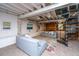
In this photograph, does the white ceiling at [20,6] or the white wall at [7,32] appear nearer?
the white ceiling at [20,6]

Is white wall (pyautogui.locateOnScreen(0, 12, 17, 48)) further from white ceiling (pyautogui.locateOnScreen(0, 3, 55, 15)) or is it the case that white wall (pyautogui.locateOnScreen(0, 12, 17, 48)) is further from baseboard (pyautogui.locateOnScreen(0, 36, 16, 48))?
white ceiling (pyautogui.locateOnScreen(0, 3, 55, 15))

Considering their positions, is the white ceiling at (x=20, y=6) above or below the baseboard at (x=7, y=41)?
above

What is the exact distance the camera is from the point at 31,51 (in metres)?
3.24

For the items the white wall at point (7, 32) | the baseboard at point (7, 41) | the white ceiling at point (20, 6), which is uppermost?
the white ceiling at point (20, 6)

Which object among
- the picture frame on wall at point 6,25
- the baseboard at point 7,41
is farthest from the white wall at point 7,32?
the picture frame on wall at point 6,25

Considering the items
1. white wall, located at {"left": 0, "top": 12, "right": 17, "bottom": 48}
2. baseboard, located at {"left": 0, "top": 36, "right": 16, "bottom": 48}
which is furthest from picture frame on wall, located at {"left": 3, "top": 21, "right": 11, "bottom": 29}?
baseboard, located at {"left": 0, "top": 36, "right": 16, "bottom": 48}

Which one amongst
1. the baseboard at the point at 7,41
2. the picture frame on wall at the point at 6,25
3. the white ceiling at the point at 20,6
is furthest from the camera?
the picture frame on wall at the point at 6,25

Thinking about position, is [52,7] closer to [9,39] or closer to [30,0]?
[30,0]

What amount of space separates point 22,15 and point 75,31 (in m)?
4.58

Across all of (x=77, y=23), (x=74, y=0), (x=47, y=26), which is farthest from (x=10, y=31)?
(x=47, y=26)

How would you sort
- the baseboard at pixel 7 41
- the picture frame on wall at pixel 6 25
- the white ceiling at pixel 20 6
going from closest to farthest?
the white ceiling at pixel 20 6 < the baseboard at pixel 7 41 < the picture frame on wall at pixel 6 25

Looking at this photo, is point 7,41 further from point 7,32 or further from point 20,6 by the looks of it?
point 20,6

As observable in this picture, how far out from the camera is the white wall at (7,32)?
4.64 m

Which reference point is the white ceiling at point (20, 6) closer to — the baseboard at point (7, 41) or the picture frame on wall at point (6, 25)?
the picture frame on wall at point (6, 25)
